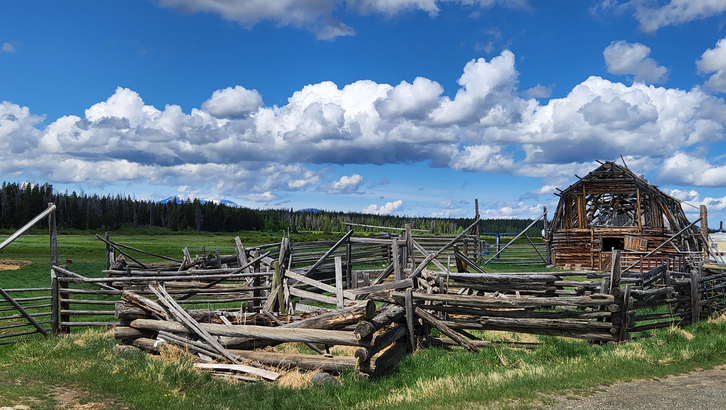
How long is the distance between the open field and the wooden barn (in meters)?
20.9

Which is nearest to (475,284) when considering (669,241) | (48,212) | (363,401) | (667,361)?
(667,361)

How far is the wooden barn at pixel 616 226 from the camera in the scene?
30609 mm

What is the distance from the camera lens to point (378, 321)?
9898 millimetres

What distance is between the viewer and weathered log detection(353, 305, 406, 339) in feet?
29.5

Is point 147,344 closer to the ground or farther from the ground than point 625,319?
closer to the ground

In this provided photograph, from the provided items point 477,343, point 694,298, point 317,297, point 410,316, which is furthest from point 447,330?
point 694,298

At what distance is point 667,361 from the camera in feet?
31.6

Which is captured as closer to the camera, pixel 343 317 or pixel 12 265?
pixel 343 317

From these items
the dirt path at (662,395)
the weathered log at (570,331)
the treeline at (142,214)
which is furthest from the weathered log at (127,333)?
the treeline at (142,214)

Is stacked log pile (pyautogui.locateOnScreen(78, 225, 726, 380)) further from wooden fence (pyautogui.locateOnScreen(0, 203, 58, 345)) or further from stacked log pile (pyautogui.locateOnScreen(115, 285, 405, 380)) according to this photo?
wooden fence (pyautogui.locateOnScreen(0, 203, 58, 345))

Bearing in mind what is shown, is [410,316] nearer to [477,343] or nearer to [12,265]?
[477,343]

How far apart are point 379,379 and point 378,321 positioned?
1.09 meters

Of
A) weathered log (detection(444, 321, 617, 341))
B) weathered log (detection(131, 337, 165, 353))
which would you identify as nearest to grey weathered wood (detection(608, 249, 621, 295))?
weathered log (detection(444, 321, 617, 341))

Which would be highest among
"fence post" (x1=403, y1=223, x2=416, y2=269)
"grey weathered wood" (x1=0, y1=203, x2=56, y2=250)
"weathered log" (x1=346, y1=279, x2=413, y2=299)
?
"grey weathered wood" (x1=0, y1=203, x2=56, y2=250)
